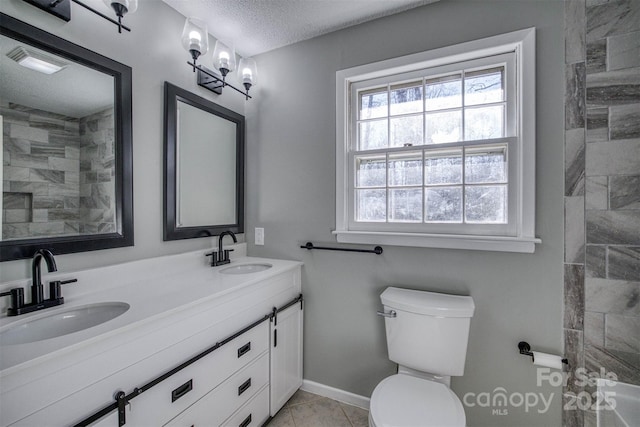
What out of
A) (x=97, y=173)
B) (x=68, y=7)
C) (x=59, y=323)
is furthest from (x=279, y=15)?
(x=59, y=323)

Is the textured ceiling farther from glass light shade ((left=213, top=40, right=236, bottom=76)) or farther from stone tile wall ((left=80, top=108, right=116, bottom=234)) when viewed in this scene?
stone tile wall ((left=80, top=108, right=116, bottom=234))

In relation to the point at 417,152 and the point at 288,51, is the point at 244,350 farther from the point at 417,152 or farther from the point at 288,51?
the point at 288,51

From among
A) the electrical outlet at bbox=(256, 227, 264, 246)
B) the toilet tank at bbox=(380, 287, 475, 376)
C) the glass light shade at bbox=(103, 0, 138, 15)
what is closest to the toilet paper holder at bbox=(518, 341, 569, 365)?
the toilet tank at bbox=(380, 287, 475, 376)

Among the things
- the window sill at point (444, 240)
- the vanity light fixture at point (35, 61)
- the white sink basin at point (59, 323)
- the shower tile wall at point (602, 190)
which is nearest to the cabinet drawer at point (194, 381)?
the white sink basin at point (59, 323)

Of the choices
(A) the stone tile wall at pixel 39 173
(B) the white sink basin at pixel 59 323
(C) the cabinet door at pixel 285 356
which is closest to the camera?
(B) the white sink basin at pixel 59 323

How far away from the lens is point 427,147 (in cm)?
160

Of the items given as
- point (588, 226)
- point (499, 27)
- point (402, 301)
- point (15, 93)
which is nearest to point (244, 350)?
point (402, 301)

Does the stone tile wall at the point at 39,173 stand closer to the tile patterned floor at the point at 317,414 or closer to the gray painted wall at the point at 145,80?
the gray painted wall at the point at 145,80

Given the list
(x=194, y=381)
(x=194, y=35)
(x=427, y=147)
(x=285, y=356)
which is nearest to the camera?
(x=194, y=381)

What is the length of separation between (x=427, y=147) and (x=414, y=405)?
1307 mm

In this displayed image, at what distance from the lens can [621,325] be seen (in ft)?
4.12

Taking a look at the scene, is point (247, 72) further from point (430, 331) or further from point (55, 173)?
point (430, 331)

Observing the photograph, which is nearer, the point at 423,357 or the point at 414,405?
the point at 414,405

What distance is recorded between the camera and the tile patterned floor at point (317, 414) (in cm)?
162
